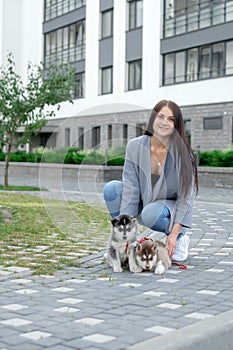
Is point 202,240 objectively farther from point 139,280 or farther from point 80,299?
point 80,299

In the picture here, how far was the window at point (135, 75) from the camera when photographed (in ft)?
110

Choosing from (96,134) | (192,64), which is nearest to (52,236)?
(96,134)

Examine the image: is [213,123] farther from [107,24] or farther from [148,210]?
[148,210]

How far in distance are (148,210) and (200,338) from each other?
8.62 ft

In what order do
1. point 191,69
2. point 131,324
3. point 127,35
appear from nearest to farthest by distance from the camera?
point 131,324
point 191,69
point 127,35

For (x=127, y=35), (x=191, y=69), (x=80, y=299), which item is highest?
(x=127, y=35)

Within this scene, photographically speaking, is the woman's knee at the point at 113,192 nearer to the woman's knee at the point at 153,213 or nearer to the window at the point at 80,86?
the woman's knee at the point at 153,213

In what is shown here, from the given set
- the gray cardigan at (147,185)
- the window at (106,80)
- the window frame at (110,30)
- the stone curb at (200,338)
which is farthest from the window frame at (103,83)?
the stone curb at (200,338)

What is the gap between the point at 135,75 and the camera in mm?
33875

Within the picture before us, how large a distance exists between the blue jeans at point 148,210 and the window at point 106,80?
29.4 meters

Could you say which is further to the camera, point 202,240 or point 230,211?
point 230,211

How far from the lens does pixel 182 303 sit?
15.9 ft

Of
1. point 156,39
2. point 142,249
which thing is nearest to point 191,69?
point 156,39

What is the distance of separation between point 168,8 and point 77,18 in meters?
8.78
